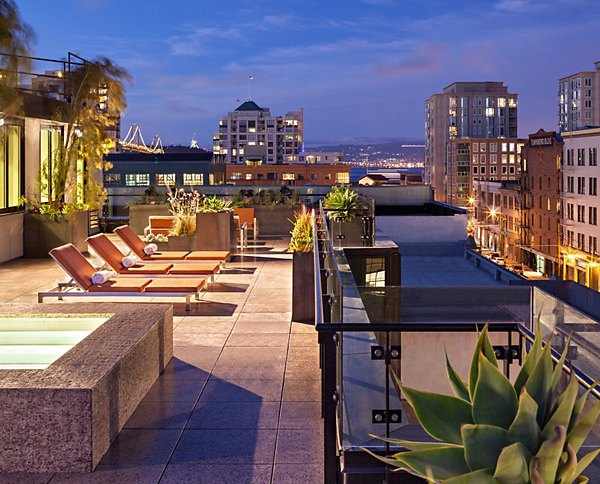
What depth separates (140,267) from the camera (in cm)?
1101

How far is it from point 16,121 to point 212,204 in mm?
4124

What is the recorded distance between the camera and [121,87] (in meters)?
17.1

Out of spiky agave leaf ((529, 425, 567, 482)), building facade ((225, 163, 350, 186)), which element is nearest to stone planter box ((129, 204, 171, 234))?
spiky agave leaf ((529, 425, 567, 482))

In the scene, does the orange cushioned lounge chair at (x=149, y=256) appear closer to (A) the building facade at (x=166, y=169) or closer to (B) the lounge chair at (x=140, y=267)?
(B) the lounge chair at (x=140, y=267)

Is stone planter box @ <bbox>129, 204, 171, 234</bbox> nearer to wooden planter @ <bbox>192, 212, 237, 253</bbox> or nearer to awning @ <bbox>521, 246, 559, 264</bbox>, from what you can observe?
wooden planter @ <bbox>192, 212, 237, 253</bbox>

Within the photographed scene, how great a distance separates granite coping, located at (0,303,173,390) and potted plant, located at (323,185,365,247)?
166 inches

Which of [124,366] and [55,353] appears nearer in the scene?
[124,366]

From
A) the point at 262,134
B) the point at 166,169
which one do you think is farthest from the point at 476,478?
the point at 262,134

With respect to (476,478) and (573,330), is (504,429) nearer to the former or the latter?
(476,478)

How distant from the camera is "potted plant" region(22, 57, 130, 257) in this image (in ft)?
48.4

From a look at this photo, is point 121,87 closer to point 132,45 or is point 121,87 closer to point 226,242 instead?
point 226,242

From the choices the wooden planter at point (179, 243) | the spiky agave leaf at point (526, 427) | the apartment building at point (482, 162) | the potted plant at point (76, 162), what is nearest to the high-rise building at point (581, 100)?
the apartment building at point (482, 162)

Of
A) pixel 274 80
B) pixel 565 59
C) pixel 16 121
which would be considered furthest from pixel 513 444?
pixel 274 80

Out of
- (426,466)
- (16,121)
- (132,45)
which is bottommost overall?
(426,466)
